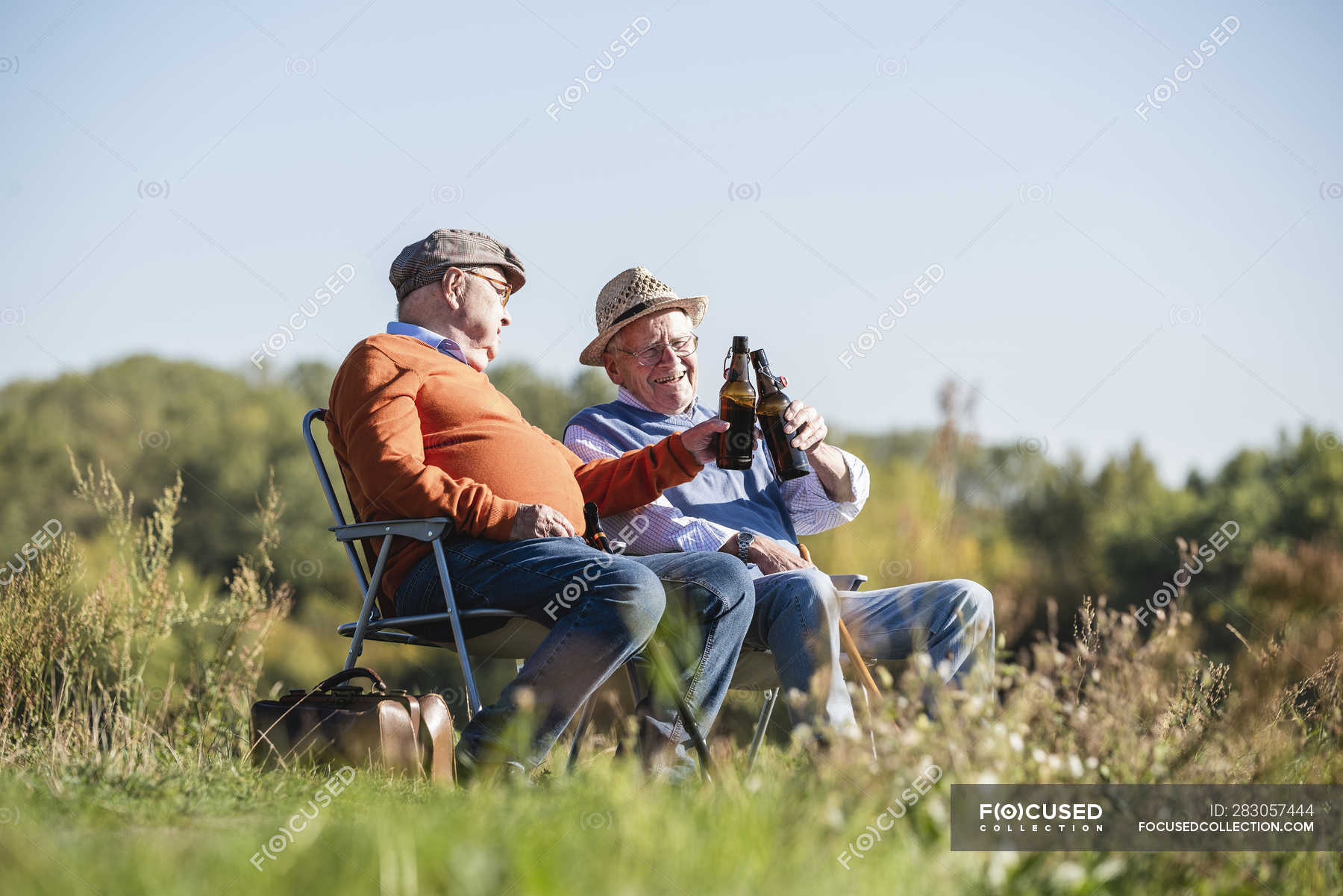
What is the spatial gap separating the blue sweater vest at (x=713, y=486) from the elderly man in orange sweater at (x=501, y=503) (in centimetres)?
26

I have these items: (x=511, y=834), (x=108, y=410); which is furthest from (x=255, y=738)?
(x=108, y=410)

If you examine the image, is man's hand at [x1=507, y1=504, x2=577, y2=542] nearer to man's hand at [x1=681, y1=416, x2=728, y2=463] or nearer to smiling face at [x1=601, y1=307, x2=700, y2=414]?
man's hand at [x1=681, y1=416, x2=728, y2=463]

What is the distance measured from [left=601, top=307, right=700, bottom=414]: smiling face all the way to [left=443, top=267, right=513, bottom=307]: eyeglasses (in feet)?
1.61

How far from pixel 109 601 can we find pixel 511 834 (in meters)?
3.20

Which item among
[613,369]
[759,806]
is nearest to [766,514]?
[613,369]

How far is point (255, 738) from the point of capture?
3117mm

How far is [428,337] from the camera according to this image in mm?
3809

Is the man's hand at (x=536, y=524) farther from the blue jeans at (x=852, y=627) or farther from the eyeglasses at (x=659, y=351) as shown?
the eyeglasses at (x=659, y=351)

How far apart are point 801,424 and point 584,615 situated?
1089mm

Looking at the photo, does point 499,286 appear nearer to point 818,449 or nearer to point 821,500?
point 818,449

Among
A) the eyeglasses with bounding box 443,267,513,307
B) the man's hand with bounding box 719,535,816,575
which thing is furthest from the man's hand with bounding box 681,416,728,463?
the eyeglasses with bounding box 443,267,513,307

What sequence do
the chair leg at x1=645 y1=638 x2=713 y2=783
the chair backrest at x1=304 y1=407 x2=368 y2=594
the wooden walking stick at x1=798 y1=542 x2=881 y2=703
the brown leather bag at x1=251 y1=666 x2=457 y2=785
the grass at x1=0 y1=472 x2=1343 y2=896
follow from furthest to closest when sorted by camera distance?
the wooden walking stick at x1=798 y1=542 x2=881 y2=703, the chair backrest at x1=304 y1=407 x2=368 y2=594, the brown leather bag at x1=251 y1=666 x2=457 y2=785, the chair leg at x1=645 y1=638 x2=713 y2=783, the grass at x1=0 y1=472 x2=1343 y2=896

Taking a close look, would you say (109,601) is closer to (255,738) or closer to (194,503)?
(255,738)

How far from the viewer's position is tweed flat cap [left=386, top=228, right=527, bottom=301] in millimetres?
3828
